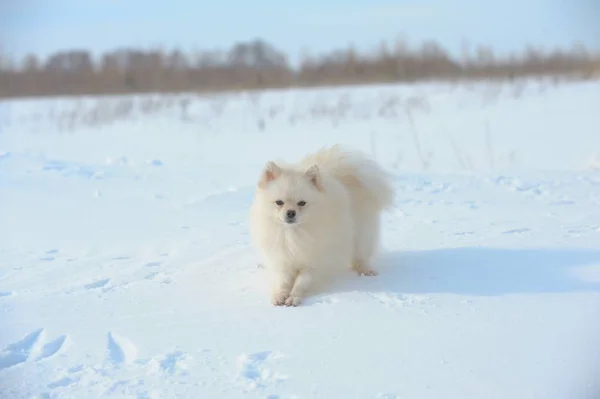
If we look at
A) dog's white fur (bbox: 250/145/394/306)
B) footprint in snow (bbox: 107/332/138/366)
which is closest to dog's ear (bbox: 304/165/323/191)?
dog's white fur (bbox: 250/145/394/306)

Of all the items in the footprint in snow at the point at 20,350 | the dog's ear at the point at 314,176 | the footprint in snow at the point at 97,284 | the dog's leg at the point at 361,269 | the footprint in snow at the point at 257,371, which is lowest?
the footprint in snow at the point at 97,284

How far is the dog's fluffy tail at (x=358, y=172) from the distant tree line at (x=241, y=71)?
10538mm

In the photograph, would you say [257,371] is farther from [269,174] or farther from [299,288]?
[269,174]

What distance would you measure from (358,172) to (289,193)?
Result: 782 mm

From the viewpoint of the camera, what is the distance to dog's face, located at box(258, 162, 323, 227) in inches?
157

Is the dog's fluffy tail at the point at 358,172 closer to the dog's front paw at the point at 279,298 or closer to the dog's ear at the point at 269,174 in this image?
the dog's ear at the point at 269,174

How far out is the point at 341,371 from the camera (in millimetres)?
2943

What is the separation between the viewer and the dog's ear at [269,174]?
165 inches

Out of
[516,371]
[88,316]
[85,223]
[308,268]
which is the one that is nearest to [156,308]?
[88,316]

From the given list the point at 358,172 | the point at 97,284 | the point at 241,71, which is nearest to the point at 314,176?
the point at 358,172

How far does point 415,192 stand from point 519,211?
1.43 metres

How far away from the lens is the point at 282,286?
4.10 m

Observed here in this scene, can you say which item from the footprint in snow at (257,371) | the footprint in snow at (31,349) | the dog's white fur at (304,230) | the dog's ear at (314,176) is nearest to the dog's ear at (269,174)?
the dog's white fur at (304,230)

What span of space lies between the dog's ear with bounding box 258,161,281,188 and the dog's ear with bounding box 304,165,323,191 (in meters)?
0.21
